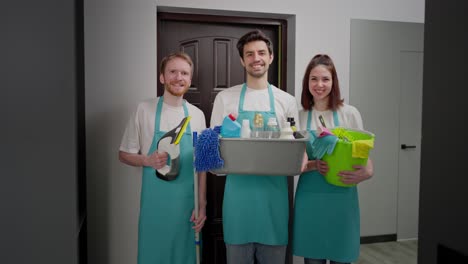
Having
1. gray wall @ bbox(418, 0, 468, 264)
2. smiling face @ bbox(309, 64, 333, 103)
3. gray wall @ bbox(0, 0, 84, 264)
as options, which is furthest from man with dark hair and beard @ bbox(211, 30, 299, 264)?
gray wall @ bbox(418, 0, 468, 264)

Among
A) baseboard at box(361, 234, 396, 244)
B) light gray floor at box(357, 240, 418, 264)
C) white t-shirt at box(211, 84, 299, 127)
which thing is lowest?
light gray floor at box(357, 240, 418, 264)

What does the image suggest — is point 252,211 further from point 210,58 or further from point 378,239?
point 378,239

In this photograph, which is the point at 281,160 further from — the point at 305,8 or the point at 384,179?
the point at 384,179

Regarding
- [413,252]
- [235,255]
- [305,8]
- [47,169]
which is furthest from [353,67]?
[47,169]

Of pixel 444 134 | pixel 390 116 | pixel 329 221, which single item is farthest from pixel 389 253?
pixel 444 134

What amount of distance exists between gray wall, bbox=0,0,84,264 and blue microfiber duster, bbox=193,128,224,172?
58 cm

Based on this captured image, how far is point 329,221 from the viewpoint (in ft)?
7.21

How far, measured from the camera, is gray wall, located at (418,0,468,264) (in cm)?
90

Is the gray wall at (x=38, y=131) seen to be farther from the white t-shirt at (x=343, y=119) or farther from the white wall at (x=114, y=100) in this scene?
the white t-shirt at (x=343, y=119)

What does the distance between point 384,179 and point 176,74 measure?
2407 millimetres

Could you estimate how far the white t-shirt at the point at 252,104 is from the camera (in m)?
2.27

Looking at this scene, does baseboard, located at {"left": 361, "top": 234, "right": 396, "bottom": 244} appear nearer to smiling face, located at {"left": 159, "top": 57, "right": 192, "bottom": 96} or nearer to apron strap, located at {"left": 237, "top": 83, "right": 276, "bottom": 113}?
apron strap, located at {"left": 237, "top": 83, "right": 276, "bottom": 113}

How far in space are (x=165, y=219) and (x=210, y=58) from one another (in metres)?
1.27

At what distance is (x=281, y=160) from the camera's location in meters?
1.94
